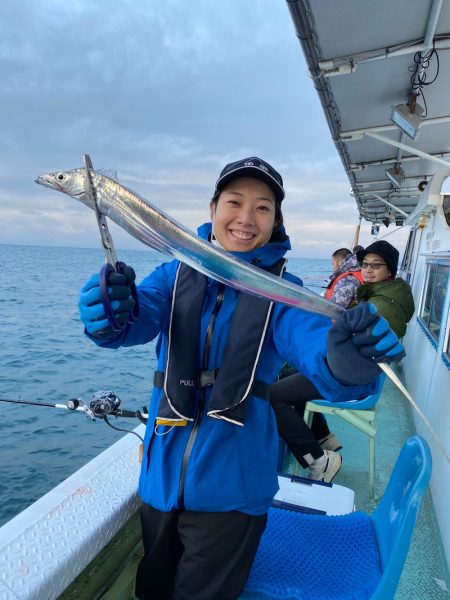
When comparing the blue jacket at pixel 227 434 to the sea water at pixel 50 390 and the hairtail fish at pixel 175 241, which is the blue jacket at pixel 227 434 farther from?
the sea water at pixel 50 390

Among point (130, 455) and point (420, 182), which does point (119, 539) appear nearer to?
point (130, 455)

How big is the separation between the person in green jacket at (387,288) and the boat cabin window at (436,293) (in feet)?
1.58

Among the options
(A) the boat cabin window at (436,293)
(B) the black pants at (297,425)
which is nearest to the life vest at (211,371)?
(B) the black pants at (297,425)

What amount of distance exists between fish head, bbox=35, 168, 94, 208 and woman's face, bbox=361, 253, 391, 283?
3.14 metres

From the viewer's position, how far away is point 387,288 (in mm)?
3807

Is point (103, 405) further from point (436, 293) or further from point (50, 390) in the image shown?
point (50, 390)

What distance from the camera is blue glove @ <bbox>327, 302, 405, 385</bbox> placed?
4.11 ft

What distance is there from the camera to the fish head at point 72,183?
1.48 m

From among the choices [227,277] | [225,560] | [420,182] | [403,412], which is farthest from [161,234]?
[420,182]

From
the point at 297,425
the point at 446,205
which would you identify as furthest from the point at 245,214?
the point at 446,205

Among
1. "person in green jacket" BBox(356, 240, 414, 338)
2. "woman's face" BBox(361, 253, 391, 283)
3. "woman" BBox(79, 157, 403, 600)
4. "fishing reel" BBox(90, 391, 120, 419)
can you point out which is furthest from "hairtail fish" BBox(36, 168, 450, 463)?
"woman's face" BBox(361, 253, 391, 283)

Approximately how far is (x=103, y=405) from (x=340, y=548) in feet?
5.40

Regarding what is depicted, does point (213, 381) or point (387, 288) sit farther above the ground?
point (387, 288)

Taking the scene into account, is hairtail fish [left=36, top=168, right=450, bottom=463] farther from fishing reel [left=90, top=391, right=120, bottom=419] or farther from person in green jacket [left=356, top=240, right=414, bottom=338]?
person in green jacket [left=356, top=240, right=414, bottom=338]
